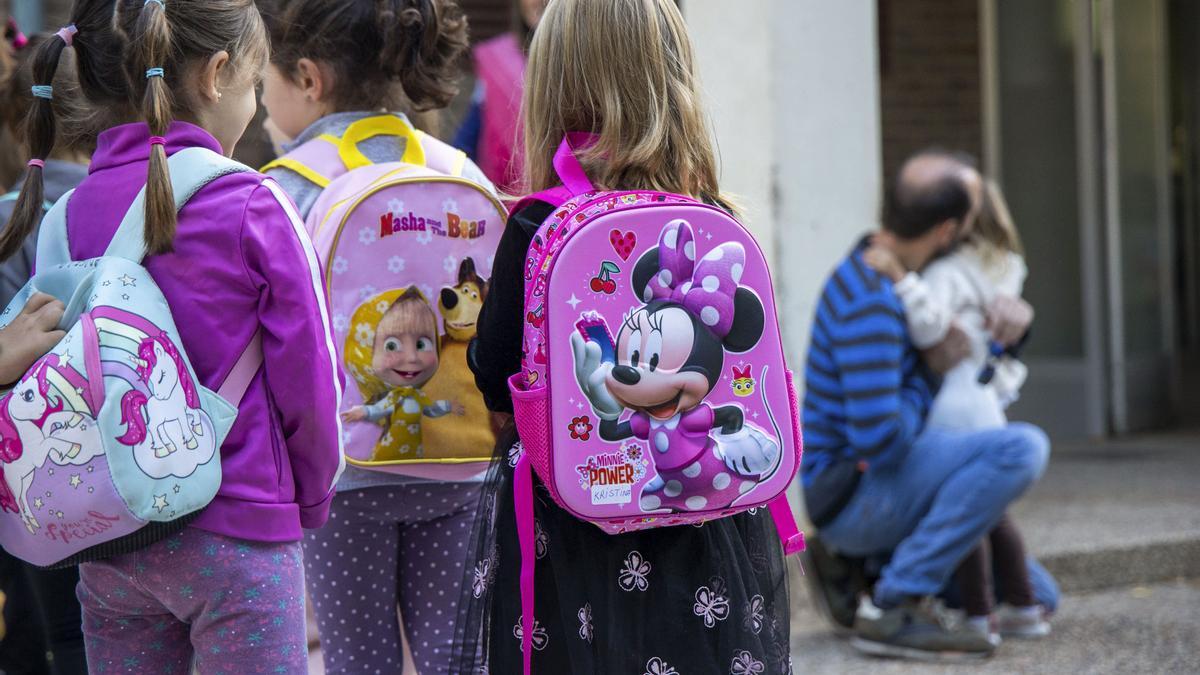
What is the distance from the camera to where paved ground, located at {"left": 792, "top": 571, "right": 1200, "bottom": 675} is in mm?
4586

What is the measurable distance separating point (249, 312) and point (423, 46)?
39.2 inches

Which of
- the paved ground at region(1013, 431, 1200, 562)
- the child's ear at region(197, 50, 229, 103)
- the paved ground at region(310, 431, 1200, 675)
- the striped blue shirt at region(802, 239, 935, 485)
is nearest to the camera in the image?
the child's ear at region(197, 50, 229, 103)

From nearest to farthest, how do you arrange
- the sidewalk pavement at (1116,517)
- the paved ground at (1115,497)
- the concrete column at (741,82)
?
1. the concrete column at (741,82)
2. the sidewalk pavement at (1116,517)
3. the paved ground at (1115,497)

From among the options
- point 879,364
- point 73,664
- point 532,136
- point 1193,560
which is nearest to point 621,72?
point 532,136

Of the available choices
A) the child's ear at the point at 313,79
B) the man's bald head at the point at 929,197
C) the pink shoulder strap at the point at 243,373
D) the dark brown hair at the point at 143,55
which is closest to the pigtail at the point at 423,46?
the child's ear at the point at 313,79

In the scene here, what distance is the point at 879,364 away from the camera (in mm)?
4559

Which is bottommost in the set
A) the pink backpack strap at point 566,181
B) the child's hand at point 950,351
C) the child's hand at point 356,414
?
the child's hand at point 950,351

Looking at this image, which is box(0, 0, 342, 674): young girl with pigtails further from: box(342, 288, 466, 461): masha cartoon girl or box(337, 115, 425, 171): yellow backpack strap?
box(337, 115, 425, 171): yellow backpack strap

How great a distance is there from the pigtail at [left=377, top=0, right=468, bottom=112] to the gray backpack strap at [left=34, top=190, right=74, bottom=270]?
89 cm

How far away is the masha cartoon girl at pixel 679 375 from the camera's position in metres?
2.44

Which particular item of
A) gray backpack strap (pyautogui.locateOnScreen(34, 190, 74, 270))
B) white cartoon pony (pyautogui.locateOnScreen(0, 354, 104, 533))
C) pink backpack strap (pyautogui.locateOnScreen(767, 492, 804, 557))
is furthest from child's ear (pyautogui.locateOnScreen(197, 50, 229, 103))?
pink backpack strap (pyautogui.locateOnScreen(767, 492, 804, 557))

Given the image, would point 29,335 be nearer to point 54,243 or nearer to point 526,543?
point 54,243

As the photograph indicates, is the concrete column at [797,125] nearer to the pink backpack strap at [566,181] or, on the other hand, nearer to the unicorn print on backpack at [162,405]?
the pink backpack strap at [566,181]

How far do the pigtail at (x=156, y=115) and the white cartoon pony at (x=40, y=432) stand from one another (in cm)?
26
